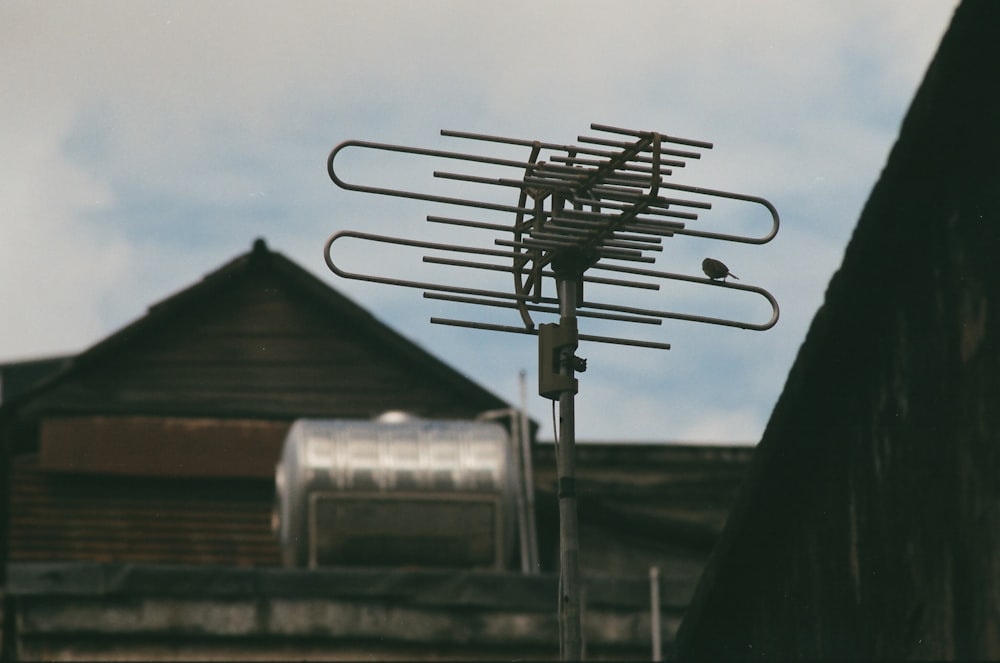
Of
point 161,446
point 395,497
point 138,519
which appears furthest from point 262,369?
point 395,497

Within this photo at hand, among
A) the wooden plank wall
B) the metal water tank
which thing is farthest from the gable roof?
the metal water tank

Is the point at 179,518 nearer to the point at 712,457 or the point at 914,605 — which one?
the point at 712,457

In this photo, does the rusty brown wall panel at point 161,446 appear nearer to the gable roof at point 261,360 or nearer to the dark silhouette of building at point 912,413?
the gable roof at point 261,360

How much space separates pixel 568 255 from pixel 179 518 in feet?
77.2

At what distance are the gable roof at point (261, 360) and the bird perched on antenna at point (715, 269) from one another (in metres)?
23.0

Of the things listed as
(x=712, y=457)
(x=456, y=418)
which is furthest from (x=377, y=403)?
(x=712, y=457)

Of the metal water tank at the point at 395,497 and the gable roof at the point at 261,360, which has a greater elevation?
the gable roof at the point at 261,360

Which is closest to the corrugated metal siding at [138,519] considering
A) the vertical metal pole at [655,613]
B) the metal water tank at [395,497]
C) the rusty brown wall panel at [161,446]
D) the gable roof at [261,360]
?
the rusty brown wall panel at [161,446]

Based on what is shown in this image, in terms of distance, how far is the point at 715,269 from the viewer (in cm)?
998

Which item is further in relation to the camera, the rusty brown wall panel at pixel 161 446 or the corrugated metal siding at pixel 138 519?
the rusty brown wall panel at pixel 161 446

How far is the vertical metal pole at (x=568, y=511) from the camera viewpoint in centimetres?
882

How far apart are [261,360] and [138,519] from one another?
3869 mm

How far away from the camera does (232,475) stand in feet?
104

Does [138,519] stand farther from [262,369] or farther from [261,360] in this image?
[261,360]
